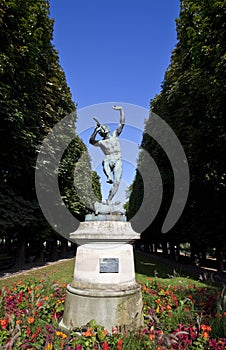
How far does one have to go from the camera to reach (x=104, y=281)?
16.3ft

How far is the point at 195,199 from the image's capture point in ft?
49.7

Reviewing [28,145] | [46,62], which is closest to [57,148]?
[28,145]

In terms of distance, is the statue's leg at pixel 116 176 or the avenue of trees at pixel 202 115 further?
the avenue of trees at pixel 202 115

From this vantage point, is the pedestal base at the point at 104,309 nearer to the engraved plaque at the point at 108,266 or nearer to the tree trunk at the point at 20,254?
the engraved plaque at the point at 108,266

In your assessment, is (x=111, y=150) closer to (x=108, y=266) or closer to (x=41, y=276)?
(x=108, y=266)

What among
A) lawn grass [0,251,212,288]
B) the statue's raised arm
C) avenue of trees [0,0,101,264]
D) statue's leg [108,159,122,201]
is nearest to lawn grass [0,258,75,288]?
lawn grass [0,251,212,288]

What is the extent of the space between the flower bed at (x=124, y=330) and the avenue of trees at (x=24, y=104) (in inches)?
289

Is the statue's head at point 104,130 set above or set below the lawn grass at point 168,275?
above

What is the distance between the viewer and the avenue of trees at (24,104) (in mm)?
10914

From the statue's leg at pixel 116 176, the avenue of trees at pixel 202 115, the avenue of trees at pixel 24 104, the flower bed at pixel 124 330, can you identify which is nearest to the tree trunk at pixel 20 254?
the avenue of trees at pixel 24 104

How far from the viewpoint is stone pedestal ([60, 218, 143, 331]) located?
15.6 feet

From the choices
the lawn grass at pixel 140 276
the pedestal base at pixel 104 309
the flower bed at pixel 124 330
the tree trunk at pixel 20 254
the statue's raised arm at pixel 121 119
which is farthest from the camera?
the tree trunk at pixel 20 254

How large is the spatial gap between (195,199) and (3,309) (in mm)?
12493

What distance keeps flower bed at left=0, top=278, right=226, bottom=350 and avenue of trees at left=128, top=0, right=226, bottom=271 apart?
7030 mm
